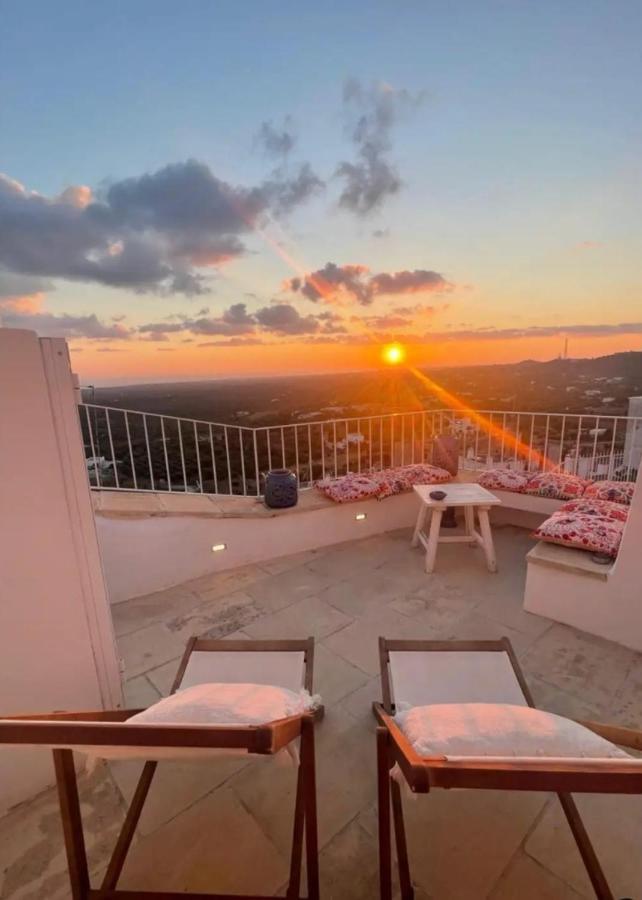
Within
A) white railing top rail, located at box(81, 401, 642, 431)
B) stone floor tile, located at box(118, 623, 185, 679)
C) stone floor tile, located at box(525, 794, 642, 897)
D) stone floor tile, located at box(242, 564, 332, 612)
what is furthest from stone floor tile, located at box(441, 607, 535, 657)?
white railing top rail, located at box(81, 401, 642, 431)

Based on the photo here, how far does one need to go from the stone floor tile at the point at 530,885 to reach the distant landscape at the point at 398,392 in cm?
346

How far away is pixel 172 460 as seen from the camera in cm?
373

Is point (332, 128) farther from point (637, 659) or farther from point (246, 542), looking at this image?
point (637, 659)

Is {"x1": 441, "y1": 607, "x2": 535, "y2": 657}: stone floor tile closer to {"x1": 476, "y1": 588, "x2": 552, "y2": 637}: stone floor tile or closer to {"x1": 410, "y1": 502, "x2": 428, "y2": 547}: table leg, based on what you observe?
{"x1": 476, "y1": 588, "x2": 552, "y2": 637}: stone floor tile

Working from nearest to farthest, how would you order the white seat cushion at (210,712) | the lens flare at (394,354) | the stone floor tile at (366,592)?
the white seat cushion at (210,712), the stone floor tile at (366,592), the lens flare at (394,354)

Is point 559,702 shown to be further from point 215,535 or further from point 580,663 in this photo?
point 215,535

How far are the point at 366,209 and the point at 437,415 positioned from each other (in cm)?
258

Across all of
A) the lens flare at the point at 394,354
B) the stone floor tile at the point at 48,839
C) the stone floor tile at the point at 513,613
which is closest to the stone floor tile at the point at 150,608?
the stone floor tile at the point at 48,839

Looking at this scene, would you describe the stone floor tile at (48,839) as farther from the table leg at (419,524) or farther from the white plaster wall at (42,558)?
the table leg at (419,524)

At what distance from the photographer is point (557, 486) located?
11.6ft

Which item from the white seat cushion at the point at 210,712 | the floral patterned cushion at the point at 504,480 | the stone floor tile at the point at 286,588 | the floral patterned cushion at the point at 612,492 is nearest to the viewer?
the white seat cushion at the point at 210,712

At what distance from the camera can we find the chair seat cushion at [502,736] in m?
0.88

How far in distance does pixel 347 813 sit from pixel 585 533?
83.0 inches

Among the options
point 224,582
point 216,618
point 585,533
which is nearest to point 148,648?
point 216,618
